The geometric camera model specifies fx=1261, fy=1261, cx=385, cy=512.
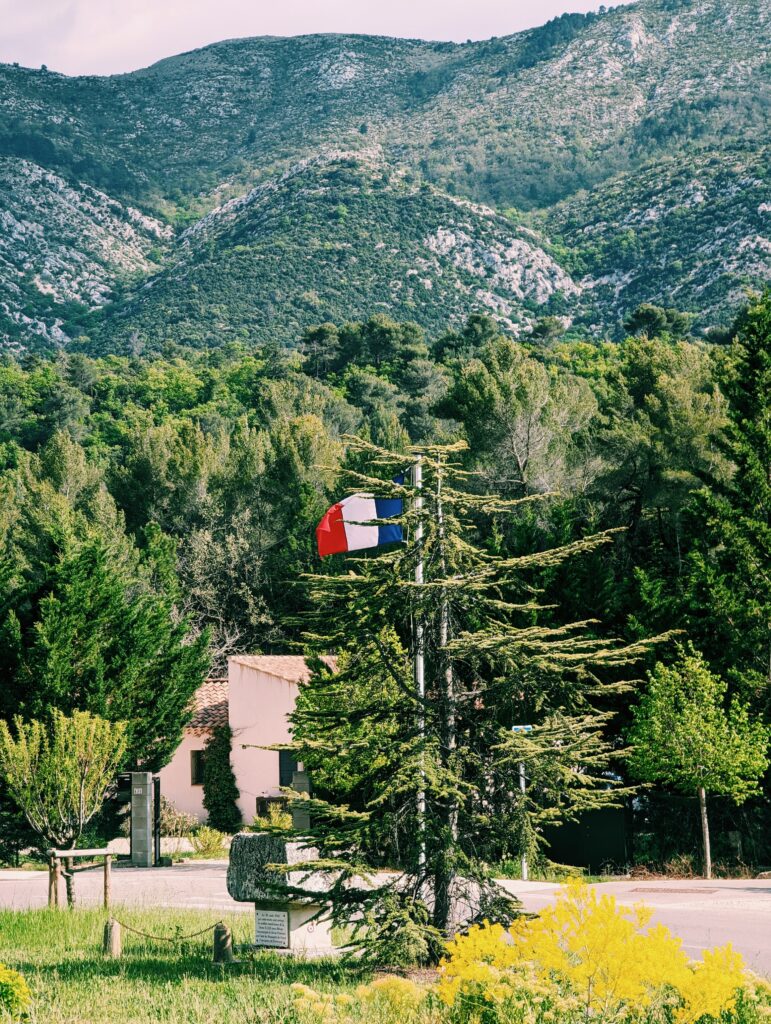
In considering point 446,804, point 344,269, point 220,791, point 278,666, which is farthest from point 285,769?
point 344,269

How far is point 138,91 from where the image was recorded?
187250 millimetres

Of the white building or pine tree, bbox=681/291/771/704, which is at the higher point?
pine tree, bbox=681/291/771/704

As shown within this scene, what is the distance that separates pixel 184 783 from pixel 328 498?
12622mm

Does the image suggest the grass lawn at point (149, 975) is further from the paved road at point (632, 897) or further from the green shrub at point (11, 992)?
the paved road at point (632, 897)

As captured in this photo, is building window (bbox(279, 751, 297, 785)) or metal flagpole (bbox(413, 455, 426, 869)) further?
building window (bbox(279, 751, 297, 785))

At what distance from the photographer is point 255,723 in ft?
121

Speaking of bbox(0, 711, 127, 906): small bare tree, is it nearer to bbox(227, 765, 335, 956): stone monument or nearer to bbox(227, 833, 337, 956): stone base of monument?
bbox(227, 765, 335, 956): stone monument

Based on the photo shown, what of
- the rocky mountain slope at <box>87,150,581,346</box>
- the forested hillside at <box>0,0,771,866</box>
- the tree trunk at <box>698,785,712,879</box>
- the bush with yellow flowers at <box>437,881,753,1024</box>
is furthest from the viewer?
the rocky mountain slope at <box>87,150,581,346</box>

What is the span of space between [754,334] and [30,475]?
28.4 meters

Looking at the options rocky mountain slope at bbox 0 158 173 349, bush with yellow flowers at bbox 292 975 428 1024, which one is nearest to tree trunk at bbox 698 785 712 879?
bush with yellow flowers at bbox 292 975 428 1024

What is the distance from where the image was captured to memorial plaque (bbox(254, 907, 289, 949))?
14320mm

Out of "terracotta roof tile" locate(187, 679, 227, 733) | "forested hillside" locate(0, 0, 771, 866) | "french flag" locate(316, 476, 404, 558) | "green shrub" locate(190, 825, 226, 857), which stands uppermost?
"forested hillside" locate(0, 0, 771, 866)

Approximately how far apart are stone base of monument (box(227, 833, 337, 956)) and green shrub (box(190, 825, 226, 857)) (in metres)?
17.7

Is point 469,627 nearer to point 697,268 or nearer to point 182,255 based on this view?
point 697,268
